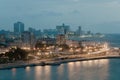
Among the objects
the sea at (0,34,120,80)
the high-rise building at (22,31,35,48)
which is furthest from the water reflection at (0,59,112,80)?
the high-rise building at (22,31,35,48)

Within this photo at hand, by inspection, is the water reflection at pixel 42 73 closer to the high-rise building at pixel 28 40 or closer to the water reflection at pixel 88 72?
the water reflection at pixel 88 72

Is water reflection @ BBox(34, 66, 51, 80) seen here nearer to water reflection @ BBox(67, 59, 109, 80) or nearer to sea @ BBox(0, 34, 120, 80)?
sea @ BBox(0, 34, 120, 80)

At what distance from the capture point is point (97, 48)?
2423 cm

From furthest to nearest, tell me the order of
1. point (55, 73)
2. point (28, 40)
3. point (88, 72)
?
point (28, 40), point (88, 72), point (55, 73)

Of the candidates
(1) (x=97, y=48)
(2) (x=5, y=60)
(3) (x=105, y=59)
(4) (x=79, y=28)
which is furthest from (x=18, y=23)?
(2) (x=5, y=60)

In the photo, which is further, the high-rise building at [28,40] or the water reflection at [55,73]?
the high-rise building at [28,40]

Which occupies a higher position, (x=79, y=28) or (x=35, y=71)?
(x=79, y=28)

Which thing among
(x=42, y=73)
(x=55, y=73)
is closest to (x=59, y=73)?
(x=55, y=73)

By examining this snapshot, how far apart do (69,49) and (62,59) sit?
162 inches

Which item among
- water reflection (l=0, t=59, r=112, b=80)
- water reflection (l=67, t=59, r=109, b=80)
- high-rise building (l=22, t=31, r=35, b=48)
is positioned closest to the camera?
water reflection (l=0, t=59, r=112, b=80)

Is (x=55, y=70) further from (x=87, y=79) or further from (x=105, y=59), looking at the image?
(x=105, y=59)

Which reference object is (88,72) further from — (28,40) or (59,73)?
(28,40)

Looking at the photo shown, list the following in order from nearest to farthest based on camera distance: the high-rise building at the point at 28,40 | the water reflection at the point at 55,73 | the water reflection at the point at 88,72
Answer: the water reflection at the point at 55,73 < the water reflection at the point at 88,72 < the high-rise building at the point at 28,40

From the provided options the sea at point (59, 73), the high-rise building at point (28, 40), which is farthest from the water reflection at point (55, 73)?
the high-rise building at point (28, 40)
